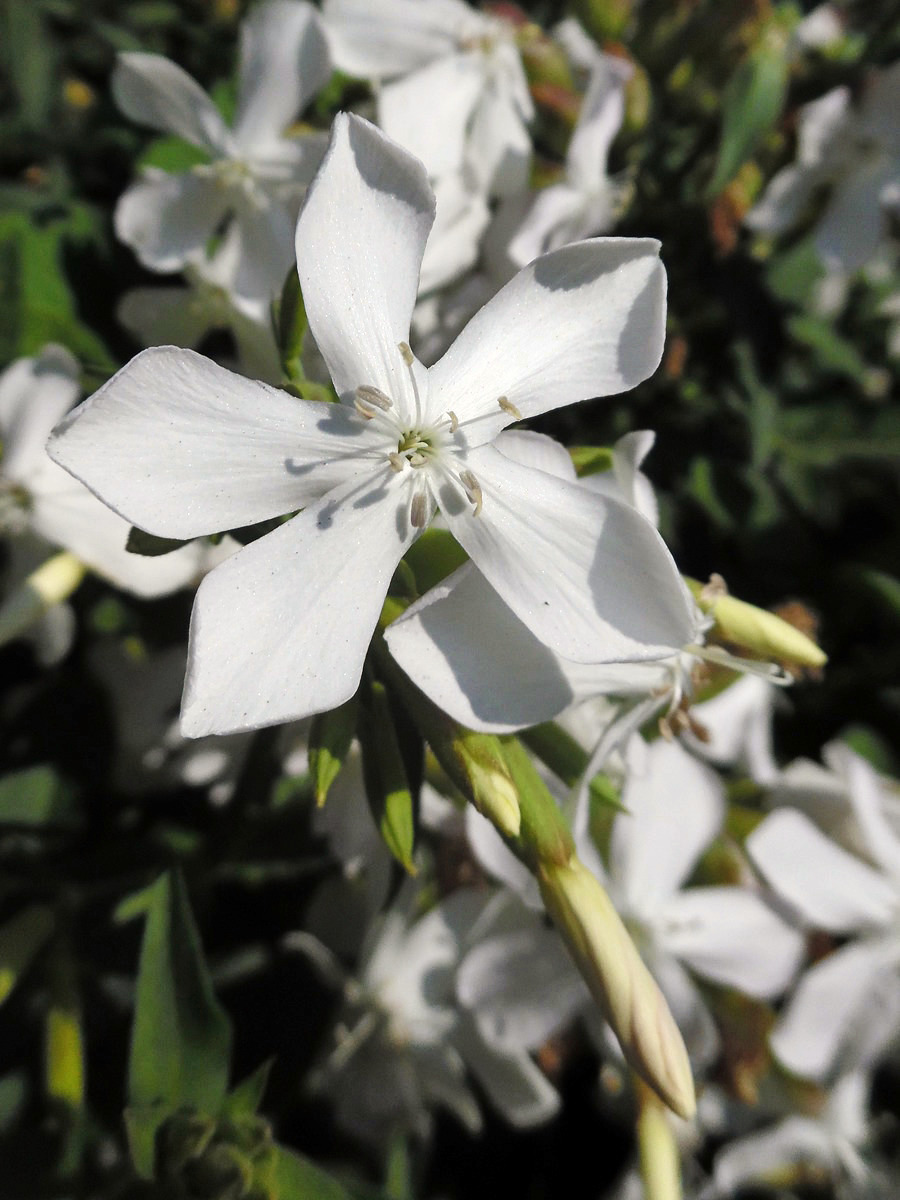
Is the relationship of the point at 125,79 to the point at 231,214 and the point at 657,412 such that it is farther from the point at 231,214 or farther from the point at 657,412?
the point at 657,412

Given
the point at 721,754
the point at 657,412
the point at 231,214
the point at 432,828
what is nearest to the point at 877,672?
the point at 721,754

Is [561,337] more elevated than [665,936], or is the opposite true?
[561,337]

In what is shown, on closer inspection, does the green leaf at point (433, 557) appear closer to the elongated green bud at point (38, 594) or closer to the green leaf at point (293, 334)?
the green leaf at point (293, 334)

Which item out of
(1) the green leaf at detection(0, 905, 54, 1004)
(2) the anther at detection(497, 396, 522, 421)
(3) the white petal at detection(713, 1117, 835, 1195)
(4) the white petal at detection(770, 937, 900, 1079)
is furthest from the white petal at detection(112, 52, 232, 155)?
(3) the white petal at detection(713, 1117, 835, 1195)

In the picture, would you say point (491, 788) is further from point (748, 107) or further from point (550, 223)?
point (748, 107)

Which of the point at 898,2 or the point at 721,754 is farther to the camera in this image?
the point at 898,2

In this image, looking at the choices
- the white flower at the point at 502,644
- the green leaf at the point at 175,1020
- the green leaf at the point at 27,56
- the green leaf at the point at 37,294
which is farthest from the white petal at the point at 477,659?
the green leaf at the point at 27,56

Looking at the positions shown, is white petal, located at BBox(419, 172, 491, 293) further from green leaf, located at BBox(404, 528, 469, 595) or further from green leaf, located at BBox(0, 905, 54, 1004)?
green leaf, located at BBox(0, 905, 54, 1004)

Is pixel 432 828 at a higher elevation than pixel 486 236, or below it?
below

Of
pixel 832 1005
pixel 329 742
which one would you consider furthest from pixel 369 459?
pixel 832 1005
